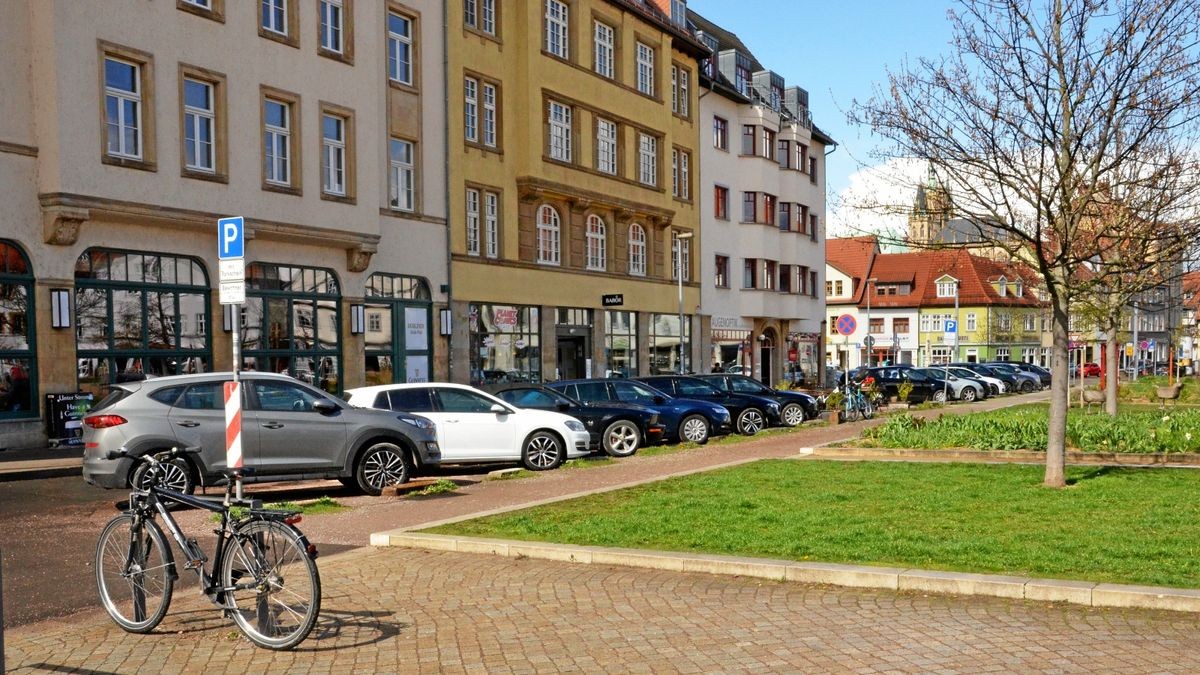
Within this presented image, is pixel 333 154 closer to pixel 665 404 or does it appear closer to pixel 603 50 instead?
pixel 665 404

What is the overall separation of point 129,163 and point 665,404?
11.9 meters

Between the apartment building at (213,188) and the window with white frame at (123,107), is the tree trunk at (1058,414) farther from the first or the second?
the window with white frame at (123,107)

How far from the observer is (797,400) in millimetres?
29000

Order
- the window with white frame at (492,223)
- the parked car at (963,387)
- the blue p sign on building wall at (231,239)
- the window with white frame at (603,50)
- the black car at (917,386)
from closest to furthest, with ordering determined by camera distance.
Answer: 1. the blue p sign on building wall at (231,239)
2. the window with white frame at (492,223)
3. the window with white frame at (603,50)
4. the black car at (917,386)
5. the parked car at (963,387)

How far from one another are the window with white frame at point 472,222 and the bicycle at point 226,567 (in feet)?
87.2

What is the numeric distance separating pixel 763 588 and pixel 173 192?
18905 millimetres

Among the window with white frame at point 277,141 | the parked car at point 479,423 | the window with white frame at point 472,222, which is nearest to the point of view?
the parked car at point 479,423

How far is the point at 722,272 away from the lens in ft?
164

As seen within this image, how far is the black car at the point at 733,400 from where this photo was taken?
2659 centimetres

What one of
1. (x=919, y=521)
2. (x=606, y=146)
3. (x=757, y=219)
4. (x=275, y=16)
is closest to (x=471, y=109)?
(x=606, y=146)

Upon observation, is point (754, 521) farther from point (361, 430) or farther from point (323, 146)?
point (323, 146)

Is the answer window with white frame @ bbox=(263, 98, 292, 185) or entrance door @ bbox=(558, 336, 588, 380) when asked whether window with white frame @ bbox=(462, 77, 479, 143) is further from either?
window with white frame @ bbox=(263, 98, 292, 185)

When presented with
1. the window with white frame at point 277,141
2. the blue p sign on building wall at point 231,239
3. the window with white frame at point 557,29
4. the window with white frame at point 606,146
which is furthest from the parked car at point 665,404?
the window with white frame at point 606,146

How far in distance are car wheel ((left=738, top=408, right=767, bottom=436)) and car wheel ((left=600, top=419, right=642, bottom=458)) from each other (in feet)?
19.1
